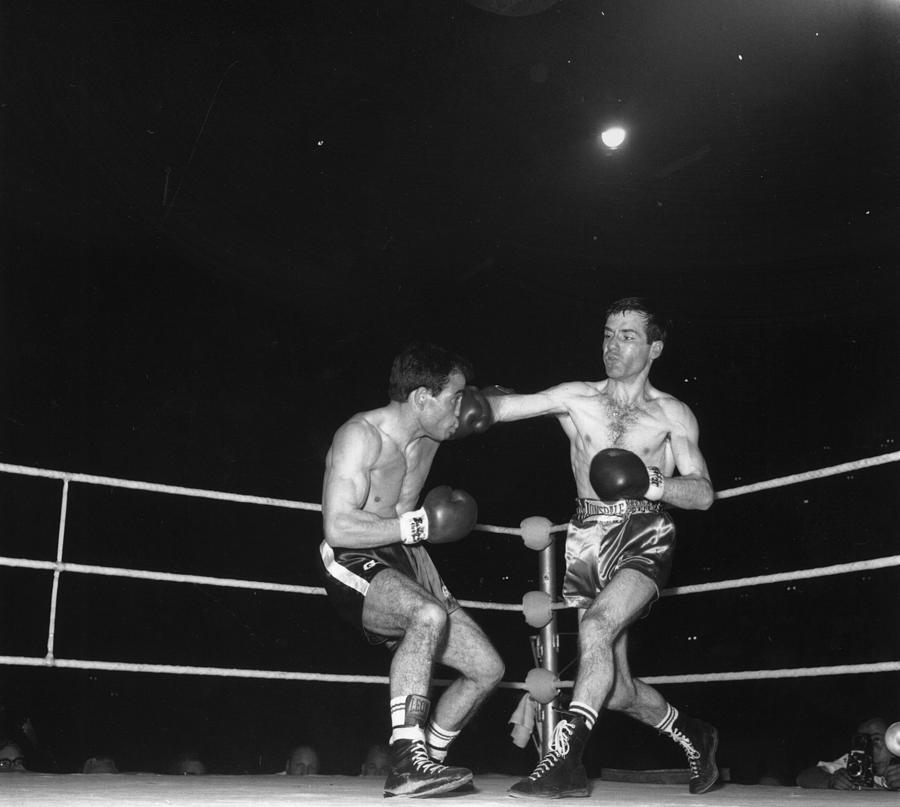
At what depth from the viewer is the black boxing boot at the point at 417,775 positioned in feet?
7.91

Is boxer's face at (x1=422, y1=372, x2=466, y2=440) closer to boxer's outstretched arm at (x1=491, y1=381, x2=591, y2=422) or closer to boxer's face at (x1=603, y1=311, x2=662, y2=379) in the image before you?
boxer's outstretched arm at (x1=491, y1=381, x2=591, y2=422)

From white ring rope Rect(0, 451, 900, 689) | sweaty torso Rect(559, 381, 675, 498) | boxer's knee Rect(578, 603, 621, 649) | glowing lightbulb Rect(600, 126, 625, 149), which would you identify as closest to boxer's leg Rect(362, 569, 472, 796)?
boxer's knee Rect(578, 603, 621, 649)

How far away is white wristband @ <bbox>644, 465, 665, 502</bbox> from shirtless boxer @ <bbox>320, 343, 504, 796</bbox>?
0.49m

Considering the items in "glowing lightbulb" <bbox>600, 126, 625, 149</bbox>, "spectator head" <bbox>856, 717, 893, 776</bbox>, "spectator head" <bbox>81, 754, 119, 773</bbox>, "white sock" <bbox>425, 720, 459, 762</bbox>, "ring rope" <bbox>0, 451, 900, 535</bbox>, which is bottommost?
"spectator head" <bbox>81, 754, 119, 773</bbox>

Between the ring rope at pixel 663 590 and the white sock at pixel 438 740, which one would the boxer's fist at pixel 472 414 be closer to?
the ring rope at pixel 663 590

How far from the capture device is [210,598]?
15.1 feet

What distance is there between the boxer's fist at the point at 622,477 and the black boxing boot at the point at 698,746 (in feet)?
2.36

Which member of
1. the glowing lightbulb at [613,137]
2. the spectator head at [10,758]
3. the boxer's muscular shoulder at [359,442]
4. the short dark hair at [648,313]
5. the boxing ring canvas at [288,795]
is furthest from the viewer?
the glowing lightbulb at [613,137]

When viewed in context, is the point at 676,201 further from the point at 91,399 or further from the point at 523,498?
the point at 91,399

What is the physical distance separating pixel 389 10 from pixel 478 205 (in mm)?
1325

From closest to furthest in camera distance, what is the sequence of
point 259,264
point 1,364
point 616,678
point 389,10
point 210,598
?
point 616,678 → point 389,10 → point 1,364 → point 210,598 → point 259,264

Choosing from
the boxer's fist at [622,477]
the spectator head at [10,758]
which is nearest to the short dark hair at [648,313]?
the boxer's fist at [622,477]

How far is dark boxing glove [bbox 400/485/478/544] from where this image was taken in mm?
2908

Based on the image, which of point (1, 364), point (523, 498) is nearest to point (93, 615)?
point (1, 364)
